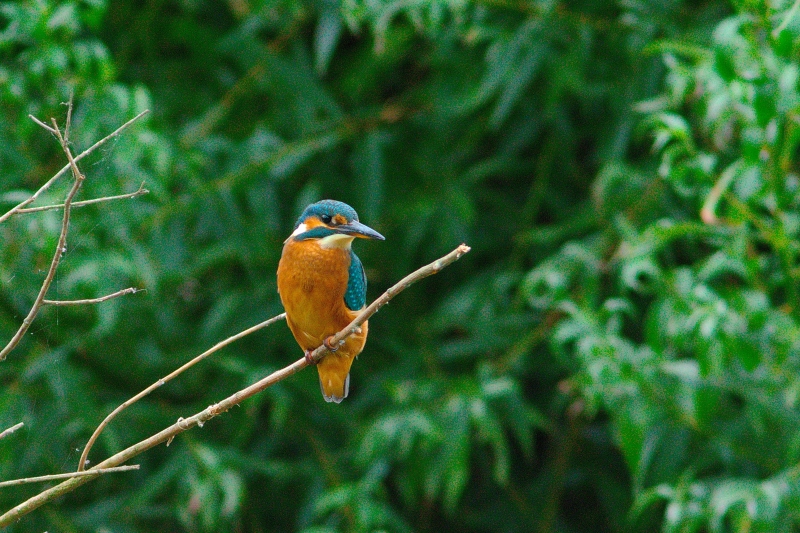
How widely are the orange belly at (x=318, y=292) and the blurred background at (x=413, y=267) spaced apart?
0.92 metres

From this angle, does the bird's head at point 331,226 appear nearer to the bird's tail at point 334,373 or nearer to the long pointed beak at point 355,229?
the long pointed beak at point 355,229

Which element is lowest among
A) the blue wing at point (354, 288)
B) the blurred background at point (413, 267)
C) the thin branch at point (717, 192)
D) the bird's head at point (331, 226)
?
the blurred background at point (413, 267)

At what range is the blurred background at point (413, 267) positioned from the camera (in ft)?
9.41

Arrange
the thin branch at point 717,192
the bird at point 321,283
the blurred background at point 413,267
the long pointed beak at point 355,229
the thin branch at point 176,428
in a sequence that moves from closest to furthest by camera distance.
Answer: the thin branch at point 176,428
the long pointed beak at point 355,229
the bird at point 321,283
the thin branch at point 717,192
the blurred background at point 413,267

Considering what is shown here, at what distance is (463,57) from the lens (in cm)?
387

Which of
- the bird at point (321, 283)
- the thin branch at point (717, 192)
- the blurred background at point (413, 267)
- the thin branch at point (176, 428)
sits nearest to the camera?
the thin branch at point (176, 428)

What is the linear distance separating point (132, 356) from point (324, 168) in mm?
1135

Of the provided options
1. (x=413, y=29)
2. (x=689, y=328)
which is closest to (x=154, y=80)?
(x=413, y=29)

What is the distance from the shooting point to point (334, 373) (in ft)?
7.19

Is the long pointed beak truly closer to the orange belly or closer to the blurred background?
the orange belly

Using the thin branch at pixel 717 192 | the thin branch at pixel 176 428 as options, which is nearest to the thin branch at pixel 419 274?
the thin branch at pixel 176 428

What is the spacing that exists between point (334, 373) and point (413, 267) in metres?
1.85

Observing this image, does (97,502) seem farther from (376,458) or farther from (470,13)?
(470,13)

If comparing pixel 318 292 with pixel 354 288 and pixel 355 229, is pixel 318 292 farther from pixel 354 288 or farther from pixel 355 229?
pixel 355 229
